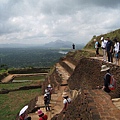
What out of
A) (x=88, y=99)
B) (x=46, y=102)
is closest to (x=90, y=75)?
(x=46, y=102)

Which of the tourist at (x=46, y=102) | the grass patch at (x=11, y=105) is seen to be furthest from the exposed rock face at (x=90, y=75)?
the grass patch at (x=11, y=105)

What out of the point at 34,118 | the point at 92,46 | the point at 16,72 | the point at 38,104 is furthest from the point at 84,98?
the point at 16,72

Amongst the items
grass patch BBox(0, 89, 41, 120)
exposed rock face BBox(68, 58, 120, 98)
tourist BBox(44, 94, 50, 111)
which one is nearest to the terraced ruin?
exposed rock face BBox(68, 58, 120, 98)

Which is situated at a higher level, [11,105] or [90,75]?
[90,75]

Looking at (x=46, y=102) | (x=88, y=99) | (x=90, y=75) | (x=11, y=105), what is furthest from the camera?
(x=11, y=105)

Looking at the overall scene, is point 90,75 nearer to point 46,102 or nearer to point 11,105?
point 46,102

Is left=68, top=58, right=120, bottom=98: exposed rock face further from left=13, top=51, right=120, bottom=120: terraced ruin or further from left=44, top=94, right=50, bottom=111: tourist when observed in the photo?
left=44, top=94, right=50, bottom=111: tourist

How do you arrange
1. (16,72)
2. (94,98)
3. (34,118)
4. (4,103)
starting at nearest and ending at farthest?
(94,98) → (34,118) → (4,103) → (16,72)

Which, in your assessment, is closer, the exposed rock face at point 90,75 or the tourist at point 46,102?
the exposed rock face at point 90,75

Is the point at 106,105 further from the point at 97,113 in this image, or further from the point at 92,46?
the point at 92,46

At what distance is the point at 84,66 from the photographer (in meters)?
12.3

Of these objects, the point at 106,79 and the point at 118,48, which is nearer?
the point at 106,79

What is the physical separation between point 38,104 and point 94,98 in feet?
22.9

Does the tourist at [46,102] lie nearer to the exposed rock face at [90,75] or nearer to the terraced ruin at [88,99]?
the terraced ruin at [88,99]
